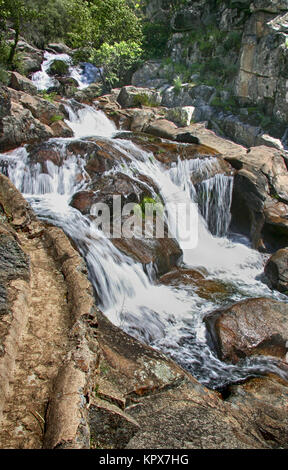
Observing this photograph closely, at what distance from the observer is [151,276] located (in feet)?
23.9

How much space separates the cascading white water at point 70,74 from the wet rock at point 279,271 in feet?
43.6

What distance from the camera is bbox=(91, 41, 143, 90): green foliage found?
19.0 meters

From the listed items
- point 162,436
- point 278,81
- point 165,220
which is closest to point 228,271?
point 165,220

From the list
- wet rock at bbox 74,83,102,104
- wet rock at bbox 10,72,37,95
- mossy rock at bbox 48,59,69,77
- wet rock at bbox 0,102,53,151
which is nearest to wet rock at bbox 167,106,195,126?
wet rock at bbox 74,83,102,104

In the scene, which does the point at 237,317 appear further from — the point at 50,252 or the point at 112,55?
the point at 112,55

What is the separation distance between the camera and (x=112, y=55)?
64.2 ft

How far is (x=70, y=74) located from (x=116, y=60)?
3168mm

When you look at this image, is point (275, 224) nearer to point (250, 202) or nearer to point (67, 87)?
point (250, 202)

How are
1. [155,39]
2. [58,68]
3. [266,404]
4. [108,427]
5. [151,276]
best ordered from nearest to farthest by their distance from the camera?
[108,427] < [266,404] < [151,276] < [58,68] < [155,39]

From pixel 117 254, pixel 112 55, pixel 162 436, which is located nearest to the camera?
pixel 162 436

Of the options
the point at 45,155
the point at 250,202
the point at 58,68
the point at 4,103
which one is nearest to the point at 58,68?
the point at 58,68

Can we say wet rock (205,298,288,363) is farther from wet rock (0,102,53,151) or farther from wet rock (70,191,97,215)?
wet rock (0,102,53,151)

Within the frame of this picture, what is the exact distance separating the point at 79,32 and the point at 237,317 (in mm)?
22286

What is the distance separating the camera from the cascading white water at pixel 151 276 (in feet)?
18.7
